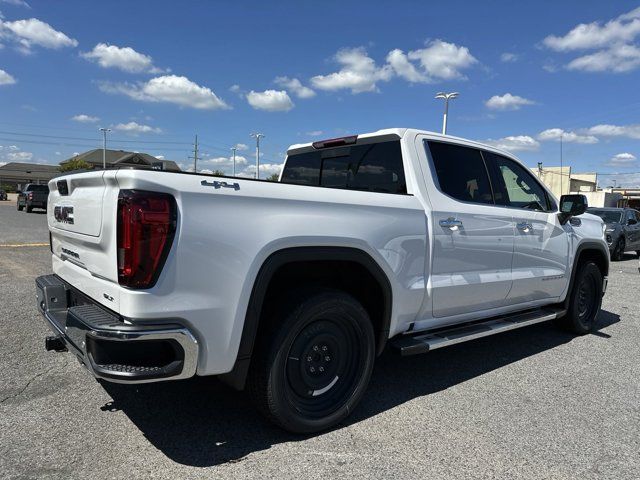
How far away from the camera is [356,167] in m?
4.17

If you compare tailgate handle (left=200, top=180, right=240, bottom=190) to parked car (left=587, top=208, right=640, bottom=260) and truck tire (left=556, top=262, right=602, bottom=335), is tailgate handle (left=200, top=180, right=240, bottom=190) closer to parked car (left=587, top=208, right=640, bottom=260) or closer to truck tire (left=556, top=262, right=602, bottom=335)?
truck tire (left=556, top=262, right=602, bottom=335)

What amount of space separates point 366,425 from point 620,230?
48.9 ft

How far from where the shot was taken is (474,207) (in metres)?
4.02

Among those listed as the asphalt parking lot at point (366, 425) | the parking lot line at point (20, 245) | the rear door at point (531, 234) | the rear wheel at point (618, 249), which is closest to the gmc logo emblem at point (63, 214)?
the asphalt parking lot at point (366, 425)

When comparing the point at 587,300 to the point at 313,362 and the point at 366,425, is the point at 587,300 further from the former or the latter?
Answer: the point at 313,362

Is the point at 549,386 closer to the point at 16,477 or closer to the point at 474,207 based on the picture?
the point at 474,207

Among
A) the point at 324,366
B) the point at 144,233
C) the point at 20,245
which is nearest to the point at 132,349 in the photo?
the point at 144,233

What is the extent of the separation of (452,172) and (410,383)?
5.92 feet

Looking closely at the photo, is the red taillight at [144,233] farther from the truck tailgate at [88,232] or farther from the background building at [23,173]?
the background building at [23,173]

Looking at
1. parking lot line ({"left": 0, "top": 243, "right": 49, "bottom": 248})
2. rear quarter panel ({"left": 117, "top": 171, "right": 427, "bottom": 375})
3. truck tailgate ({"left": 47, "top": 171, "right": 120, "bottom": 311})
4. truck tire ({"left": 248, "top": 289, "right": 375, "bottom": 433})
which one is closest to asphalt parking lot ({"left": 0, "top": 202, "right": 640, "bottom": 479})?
truck tire ({"left": 248, "top": 289, "right": 375, "bottom": 433})

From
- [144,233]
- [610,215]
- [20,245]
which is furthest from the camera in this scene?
[610,215]

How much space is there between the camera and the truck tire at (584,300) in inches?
221

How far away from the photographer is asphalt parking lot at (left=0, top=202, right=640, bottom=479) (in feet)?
8.91

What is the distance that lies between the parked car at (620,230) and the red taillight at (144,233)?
51.0ft
